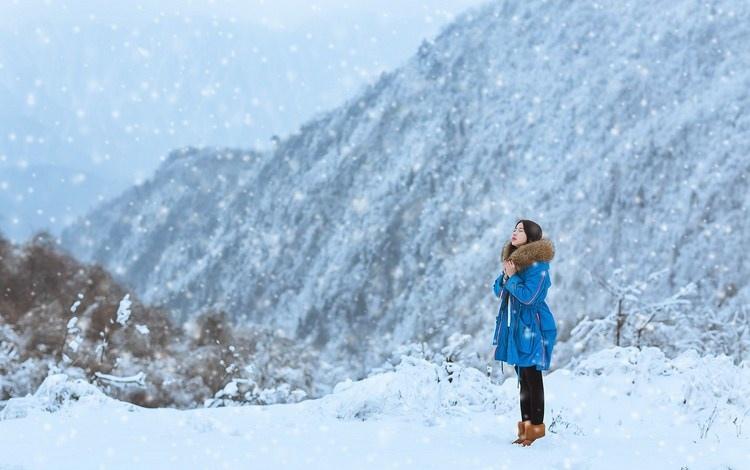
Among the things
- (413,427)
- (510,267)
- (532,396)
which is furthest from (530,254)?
(413,427)

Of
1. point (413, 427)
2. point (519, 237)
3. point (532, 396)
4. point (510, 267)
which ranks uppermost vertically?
point (519, 237)

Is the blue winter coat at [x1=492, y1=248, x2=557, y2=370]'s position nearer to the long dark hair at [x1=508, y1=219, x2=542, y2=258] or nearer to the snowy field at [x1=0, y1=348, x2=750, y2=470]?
the long dark hair at [x1=508, y1=219, x2=542, y2=258]

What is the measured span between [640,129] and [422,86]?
22219 mm

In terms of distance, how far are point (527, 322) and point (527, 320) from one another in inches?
0.6

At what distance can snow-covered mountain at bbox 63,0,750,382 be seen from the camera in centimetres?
2720

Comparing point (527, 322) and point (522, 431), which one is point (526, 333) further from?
point (522, 431)

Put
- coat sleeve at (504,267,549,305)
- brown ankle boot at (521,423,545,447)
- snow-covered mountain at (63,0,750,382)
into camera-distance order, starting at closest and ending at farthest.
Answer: coat sleeve at (504,267,549,305) → brown ankle boot at (521,423,545,447) → snow-covered mountain at (63,0,750,382)

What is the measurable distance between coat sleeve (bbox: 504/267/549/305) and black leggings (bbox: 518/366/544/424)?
54cm

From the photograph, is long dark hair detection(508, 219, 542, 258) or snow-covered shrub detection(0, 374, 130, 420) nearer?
long dark hair detection(508, 219, 542, 258)

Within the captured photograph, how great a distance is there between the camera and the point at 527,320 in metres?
4.39

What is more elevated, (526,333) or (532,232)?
(532,232)

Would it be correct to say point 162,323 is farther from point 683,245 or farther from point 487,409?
point 683,245

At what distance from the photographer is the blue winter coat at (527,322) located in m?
4.29

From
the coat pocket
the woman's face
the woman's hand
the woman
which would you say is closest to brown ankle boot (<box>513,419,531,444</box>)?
the woman
